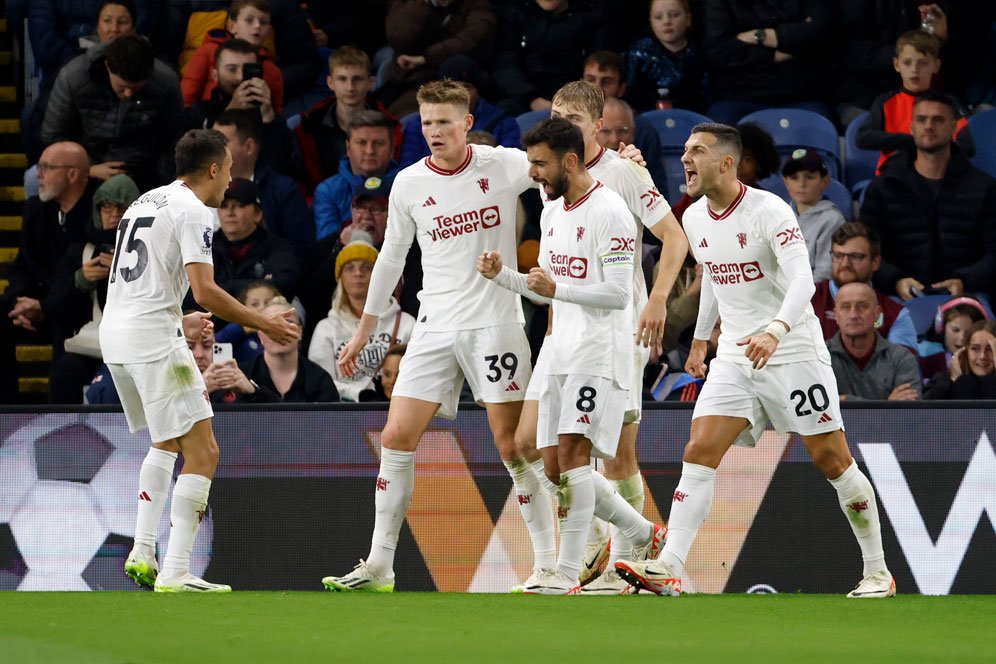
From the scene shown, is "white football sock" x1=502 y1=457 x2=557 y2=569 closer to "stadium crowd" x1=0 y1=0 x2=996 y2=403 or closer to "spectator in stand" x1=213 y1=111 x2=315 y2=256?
"stadium crowd" x1=0 y1=0 x2=996 y2=403

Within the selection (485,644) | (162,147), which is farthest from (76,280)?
(485,644)

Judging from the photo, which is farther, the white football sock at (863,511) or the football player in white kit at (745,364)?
the white football sock at (863,511)

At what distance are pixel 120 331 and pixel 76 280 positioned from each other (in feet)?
11.7

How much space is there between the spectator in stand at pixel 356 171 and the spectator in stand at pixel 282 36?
6.02ft

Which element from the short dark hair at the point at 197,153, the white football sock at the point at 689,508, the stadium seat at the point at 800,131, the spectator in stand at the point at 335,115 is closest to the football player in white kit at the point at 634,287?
the white football sock at the point at 689,508

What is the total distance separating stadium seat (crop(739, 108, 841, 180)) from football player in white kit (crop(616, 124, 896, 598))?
15.8 feet

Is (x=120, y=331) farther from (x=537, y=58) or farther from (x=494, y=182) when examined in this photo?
(x=537, y=58)

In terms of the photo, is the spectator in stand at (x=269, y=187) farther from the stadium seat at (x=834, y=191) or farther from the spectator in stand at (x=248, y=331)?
the stadium seat at (x=834, y=191)

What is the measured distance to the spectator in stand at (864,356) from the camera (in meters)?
9.63

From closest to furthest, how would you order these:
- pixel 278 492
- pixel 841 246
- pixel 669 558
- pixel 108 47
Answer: pixel 669 558, pixel 278 492, pixel 841 246, pixel 108 47

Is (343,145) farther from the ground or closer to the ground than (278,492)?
farther from the ground

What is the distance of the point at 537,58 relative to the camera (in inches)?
520

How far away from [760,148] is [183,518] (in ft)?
17.5

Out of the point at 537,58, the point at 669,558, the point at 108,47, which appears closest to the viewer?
the point at 669,558
